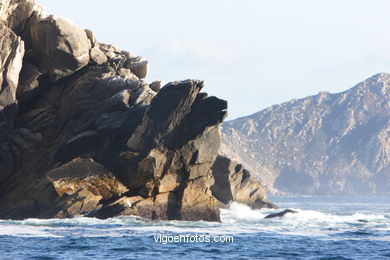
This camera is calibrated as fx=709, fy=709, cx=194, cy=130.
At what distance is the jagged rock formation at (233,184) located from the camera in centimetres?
9762

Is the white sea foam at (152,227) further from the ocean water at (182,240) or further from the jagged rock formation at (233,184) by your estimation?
the jagged rock formation at (233,184)

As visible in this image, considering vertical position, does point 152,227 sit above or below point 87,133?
below

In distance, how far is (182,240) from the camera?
4772 centimetres

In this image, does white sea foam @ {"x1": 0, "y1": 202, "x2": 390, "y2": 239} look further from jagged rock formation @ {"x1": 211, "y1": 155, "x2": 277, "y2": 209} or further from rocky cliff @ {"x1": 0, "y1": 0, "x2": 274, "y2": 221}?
jagged rock formation @ {"x1": 211, "y1": 155, "x2": 277, "y2": 209}

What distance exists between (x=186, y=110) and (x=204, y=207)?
29.1 ft

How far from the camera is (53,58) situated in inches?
2628

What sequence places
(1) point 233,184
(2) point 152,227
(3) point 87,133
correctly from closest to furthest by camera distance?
(2) point 152,227 < (3) point 87,133 < (1) point 233,184

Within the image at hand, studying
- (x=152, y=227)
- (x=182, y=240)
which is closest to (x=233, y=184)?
(x=152, y=227)

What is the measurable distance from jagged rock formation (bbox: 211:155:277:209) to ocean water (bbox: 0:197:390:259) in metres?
33.7

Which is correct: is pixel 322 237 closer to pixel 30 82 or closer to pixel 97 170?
pixel 97 170

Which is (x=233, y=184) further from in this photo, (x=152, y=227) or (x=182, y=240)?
(x=182, y=240)

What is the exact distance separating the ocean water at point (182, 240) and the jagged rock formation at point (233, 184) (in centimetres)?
3366

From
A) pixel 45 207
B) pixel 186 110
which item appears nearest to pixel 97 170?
pixel 45 207

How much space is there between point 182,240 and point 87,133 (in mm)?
19968
